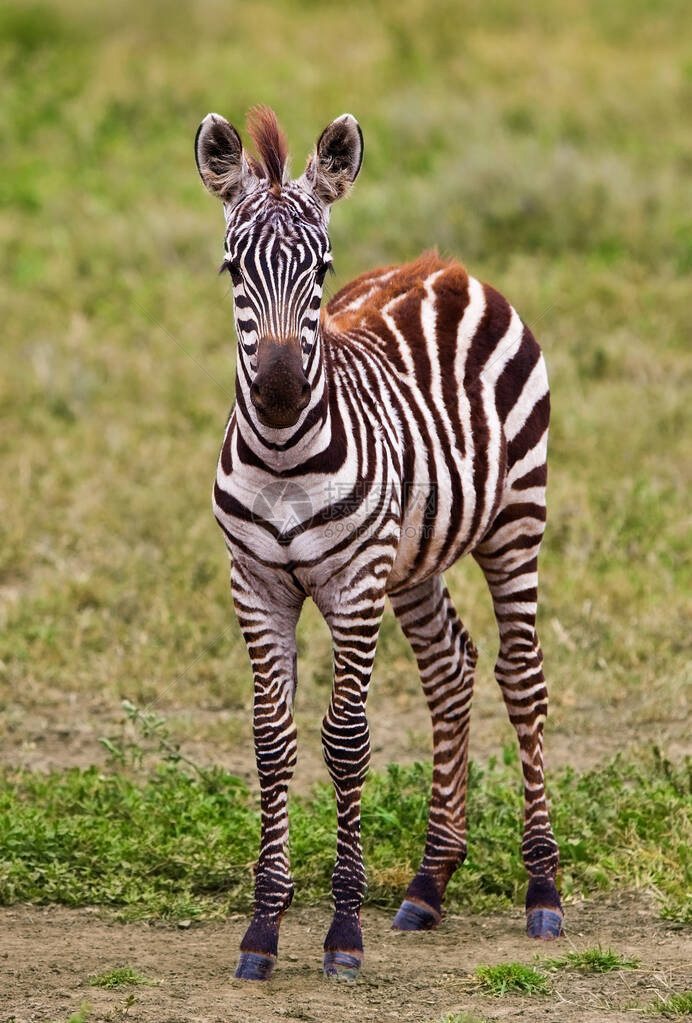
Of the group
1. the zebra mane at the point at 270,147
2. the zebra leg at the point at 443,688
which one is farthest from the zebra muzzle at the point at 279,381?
the zebra leg at the point at 443,688

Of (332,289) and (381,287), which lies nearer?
(381,287)

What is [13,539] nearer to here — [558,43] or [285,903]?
[285,903]

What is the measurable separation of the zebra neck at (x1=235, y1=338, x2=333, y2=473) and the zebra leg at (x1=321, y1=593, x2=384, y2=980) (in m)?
0.52

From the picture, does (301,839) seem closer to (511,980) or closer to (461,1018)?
(511,980)

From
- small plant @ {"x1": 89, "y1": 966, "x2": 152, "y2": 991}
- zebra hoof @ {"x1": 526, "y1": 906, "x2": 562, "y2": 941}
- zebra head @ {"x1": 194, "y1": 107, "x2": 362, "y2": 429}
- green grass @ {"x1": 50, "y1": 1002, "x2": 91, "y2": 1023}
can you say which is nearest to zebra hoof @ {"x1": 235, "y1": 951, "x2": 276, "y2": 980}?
small plant @ {"x1": 89, "y1": 966, "x2": 152, "y2": 991}

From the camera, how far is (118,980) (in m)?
4.67

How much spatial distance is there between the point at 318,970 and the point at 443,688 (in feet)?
4.59

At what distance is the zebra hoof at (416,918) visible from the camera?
5.54 meters

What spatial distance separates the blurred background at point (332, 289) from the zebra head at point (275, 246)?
3.13 metres

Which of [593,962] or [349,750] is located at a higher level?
[349,750]

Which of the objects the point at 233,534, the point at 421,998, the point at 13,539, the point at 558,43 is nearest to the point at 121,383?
the point at 13,539

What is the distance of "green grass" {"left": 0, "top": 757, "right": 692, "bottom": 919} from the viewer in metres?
5.72

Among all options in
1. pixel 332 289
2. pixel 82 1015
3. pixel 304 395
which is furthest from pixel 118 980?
pixel 332 289

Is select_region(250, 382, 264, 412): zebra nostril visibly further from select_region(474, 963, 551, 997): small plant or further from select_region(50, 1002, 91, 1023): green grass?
select_region(474, 963, 551, 997): small plant
